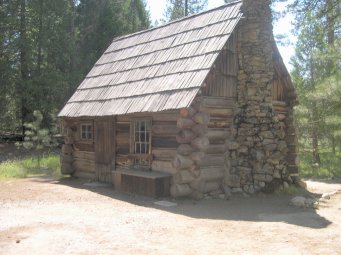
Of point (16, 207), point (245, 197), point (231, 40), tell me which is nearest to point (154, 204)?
point (245, 197)

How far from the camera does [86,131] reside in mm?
14422

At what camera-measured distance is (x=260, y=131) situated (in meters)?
11.2

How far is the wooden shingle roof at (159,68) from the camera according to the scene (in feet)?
34.4

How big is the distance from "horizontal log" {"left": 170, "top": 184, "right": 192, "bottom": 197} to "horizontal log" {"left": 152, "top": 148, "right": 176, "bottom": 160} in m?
0.89

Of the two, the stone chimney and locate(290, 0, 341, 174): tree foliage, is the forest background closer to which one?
locate(290, 0, 341, 174): tree foliage

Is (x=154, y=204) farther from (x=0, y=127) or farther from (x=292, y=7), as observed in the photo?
(x=0, y=127)

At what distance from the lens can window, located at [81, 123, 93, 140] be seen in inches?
560

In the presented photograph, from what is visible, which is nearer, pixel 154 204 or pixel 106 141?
pixel 154 204

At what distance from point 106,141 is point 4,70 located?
1525 centimetres

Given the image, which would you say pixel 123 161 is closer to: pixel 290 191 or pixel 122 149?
pixel 122 149

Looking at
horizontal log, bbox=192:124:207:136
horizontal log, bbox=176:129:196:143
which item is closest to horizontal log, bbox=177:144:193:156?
horizontal log, bbox=176:129:196:143

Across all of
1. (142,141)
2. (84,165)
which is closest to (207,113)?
(142,141)

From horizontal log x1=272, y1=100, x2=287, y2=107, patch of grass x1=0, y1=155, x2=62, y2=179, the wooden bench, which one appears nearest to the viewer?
the wooden bench

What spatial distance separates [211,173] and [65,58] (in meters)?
20.0
